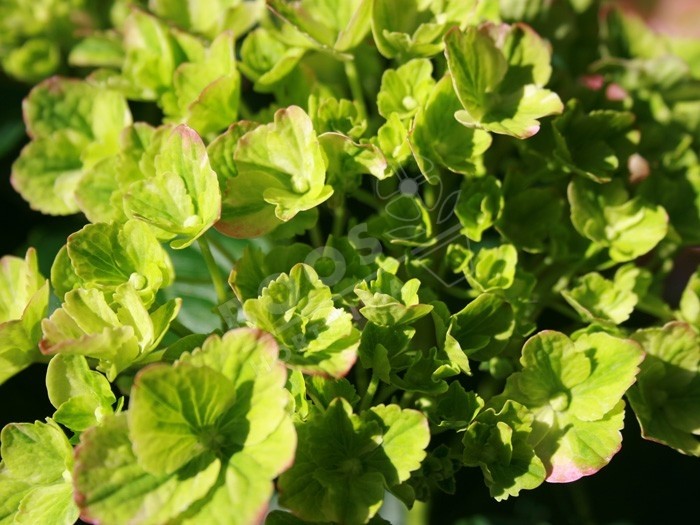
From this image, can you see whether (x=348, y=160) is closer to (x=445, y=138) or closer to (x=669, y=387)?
(x=445, y=138)

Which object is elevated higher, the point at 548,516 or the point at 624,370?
the point at 624,370

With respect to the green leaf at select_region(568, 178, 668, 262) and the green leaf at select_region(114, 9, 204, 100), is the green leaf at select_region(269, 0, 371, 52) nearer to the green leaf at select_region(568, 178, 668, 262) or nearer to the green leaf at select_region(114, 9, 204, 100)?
the green leaf at select_region(114, 9, 204, 100)

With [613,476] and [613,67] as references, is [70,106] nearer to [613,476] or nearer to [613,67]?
[613,67]

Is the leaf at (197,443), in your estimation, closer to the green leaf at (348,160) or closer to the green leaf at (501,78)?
the green leaf at (348,160)

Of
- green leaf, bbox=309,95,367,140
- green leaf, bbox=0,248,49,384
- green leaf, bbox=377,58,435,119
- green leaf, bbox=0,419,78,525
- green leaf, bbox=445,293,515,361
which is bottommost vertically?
green leaf, bbox=0,419,78,525

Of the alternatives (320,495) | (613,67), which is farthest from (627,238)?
(320,495)

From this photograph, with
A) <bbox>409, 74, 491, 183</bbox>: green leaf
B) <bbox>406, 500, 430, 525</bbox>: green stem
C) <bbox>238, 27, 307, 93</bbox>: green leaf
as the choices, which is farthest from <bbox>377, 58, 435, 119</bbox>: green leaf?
<bbox>406, 500, 430, 525</bbox>: green stem
